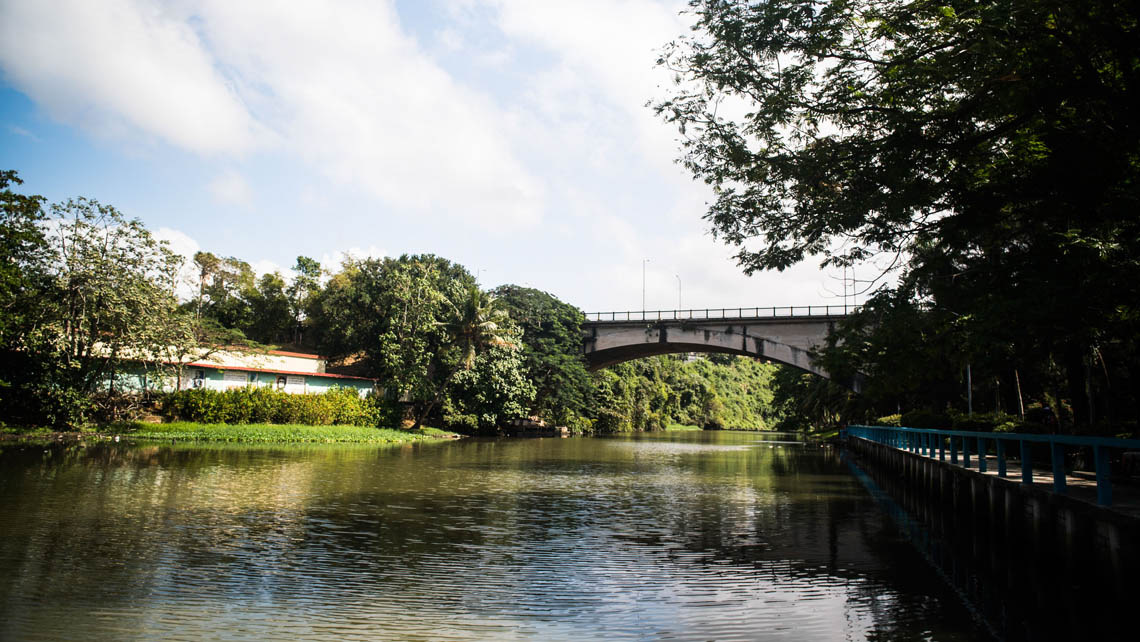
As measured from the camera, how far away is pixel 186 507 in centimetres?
1295

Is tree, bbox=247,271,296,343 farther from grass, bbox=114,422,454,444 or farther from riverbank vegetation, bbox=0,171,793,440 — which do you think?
grass, bbox=114,422,454,444

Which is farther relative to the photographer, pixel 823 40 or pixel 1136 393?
pixel 1136 393

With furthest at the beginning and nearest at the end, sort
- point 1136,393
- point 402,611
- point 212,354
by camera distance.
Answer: point 212,354, point 1136,393, point 402,611

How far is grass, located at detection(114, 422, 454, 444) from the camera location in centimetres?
3091

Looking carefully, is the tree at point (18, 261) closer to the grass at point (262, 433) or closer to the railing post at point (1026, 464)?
the grass at point (262, 433)

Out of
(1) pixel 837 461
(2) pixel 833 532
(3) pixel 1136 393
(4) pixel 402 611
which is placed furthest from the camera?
(1) pixel 837 461

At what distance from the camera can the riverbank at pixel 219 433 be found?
28750 millimetres

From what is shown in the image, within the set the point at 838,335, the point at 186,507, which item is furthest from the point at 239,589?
the point at 838,335

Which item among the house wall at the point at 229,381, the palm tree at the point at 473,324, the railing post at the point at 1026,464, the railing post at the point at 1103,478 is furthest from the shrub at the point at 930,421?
the house wall at the point at 229,381

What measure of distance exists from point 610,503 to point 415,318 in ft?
100

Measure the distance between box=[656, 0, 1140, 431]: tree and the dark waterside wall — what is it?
2.72 meters

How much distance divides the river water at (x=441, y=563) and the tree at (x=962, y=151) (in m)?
4.28

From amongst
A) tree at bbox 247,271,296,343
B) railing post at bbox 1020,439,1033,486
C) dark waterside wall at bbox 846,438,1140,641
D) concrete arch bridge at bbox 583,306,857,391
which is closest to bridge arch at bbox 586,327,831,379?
concrete arch bridge at bbox 583,306,857,391

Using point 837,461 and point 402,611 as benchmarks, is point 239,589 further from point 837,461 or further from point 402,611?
point 837,461
